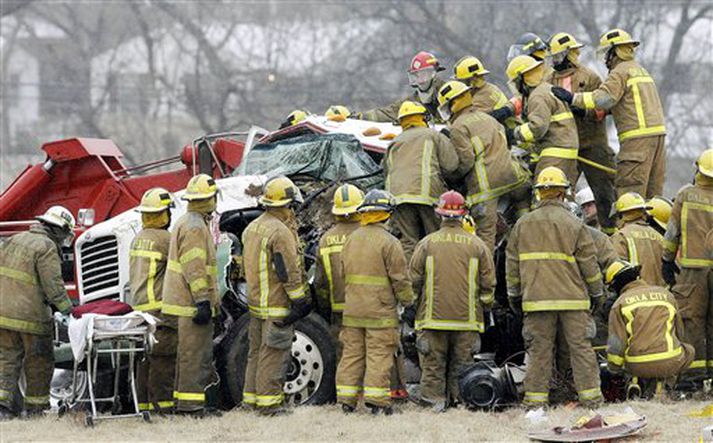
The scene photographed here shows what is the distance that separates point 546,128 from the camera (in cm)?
1330

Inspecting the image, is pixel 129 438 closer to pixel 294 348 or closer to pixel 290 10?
pixel 294 348

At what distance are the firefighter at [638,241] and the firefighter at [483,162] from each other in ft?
3.61

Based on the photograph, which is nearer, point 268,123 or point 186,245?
point 186,245

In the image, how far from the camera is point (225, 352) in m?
12.4

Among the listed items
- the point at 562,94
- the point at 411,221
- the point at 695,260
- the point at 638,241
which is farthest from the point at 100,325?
the point at 695,260

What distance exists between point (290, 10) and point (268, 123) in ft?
29.7

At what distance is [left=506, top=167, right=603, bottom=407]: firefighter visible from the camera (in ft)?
37.9

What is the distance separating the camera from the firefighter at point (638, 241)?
41.7 ft

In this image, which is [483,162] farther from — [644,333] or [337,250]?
[644,333]

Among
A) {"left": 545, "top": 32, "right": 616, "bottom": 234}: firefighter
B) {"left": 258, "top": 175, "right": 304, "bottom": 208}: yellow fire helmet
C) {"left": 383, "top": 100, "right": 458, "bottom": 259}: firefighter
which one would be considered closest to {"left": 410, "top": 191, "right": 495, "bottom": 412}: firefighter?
{"left": 383, "top": 100, "right": 458, "bottom": 259}: firefighter

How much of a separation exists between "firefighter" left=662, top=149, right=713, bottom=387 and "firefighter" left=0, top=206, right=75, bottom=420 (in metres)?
5.57

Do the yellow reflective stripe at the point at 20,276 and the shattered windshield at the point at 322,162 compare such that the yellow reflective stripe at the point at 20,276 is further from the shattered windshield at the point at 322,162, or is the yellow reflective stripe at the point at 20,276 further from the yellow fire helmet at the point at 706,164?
the yellow fire helmet at the point at 706,164

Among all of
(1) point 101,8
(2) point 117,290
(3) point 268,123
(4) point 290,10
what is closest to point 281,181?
(2) point 117,290

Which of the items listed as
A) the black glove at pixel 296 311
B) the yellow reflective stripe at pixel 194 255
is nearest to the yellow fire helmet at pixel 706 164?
the black glove at pixel 296 311
